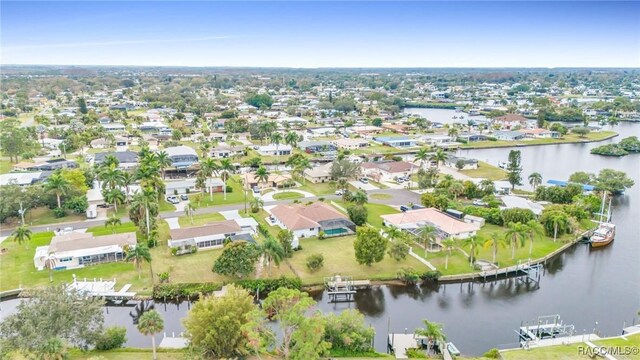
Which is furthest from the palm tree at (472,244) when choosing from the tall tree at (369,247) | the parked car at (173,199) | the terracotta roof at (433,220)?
the parked car at (173,199)

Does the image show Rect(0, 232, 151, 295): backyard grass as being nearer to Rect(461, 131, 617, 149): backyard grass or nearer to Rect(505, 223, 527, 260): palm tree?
Rect(505, 223, 527, 260): palm tree

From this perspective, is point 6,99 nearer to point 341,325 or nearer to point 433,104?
point 433,104

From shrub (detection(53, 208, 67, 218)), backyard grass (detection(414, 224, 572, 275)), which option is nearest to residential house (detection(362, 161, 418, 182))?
backyard grass (detection(414, 224, 572, 275))

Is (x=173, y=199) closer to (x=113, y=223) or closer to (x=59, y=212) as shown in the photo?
(x=113, y=223)

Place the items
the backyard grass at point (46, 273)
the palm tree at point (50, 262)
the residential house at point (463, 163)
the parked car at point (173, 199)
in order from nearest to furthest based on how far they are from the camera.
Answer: the backyard grass at point (46, 273)
the palm tree at point (50, 262)
the parked car at point (173, 199)
the residential house at point (463, 163)

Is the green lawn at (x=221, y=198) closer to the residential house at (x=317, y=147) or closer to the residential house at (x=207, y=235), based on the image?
the residential house at (x=207, y=235)
